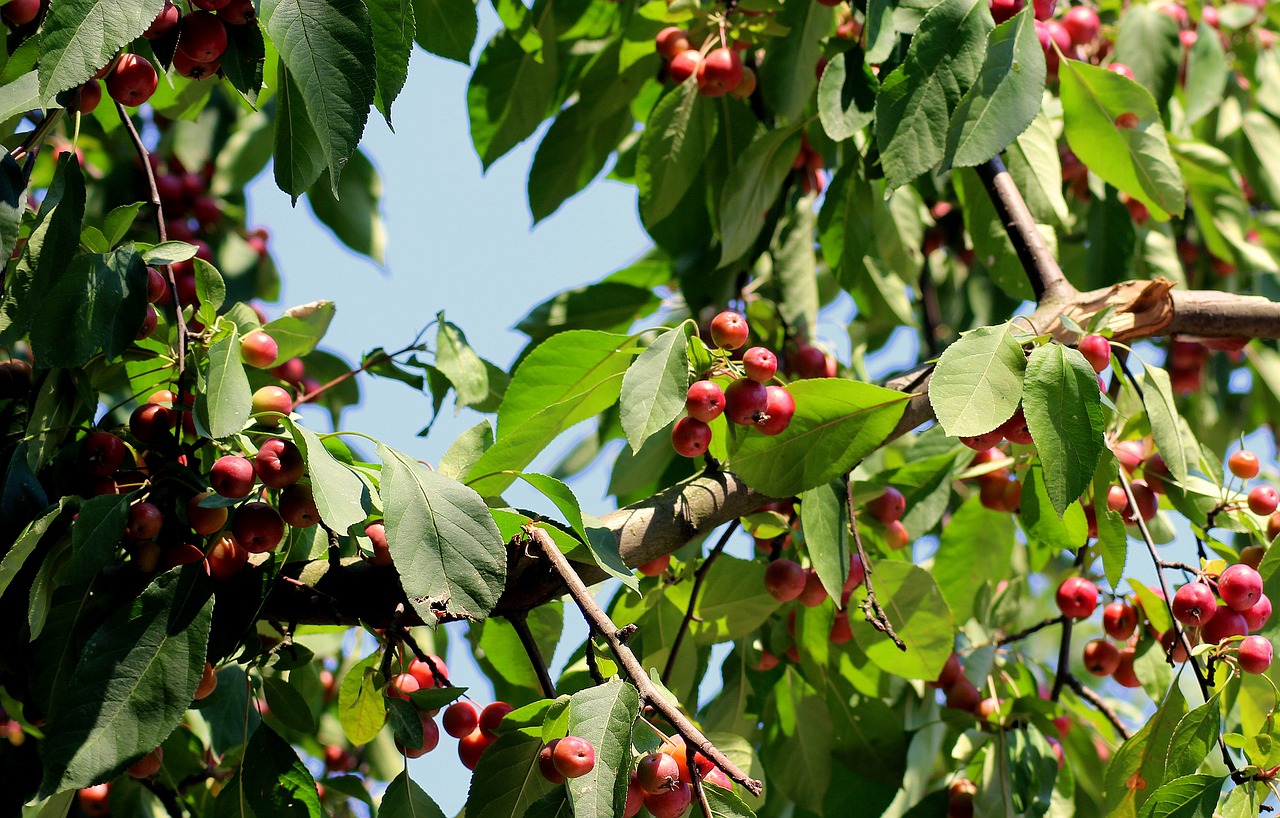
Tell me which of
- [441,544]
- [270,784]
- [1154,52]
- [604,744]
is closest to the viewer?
[604,744]

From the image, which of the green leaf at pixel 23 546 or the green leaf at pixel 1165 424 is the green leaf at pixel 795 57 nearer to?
the green leaf at pixel 1165 424

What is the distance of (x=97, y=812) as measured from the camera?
1723mm

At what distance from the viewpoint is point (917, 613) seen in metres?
1.65

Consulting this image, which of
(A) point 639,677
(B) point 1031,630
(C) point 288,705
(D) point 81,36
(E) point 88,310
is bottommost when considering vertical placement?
(B) point 1031,630

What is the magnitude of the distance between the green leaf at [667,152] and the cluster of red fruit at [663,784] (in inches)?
45.3

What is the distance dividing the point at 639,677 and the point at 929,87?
817 mm

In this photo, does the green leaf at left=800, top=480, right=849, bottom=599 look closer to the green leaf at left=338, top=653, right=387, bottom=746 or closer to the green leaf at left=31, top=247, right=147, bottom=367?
the green leaf at left=338, top=653, right=387, bottom=746

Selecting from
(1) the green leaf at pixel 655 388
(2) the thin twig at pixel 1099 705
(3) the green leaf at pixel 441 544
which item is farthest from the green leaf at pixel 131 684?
(2) the thin twig at pixel 1099 705

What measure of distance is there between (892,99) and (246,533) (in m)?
0.91

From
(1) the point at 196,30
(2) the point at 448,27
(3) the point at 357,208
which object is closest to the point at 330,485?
(1) the point at 196,30

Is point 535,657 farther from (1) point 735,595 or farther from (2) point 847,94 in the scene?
(2) point 847,94

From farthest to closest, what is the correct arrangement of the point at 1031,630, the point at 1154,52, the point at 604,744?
1. the point at 1154,52
2. the point at 1031,630
3. the point at 604,744

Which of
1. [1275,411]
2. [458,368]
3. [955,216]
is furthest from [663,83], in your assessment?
[1275,411]

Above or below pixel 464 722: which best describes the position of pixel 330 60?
above
